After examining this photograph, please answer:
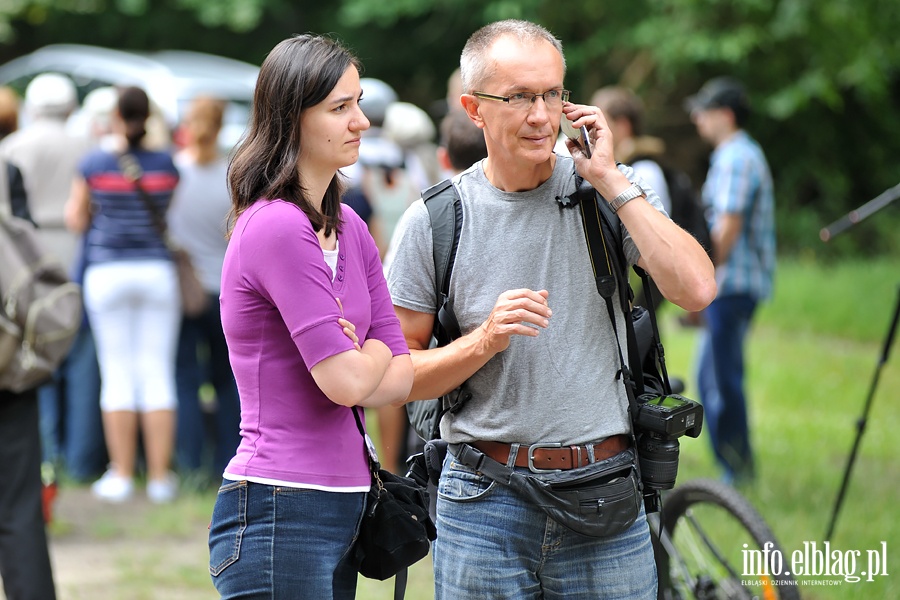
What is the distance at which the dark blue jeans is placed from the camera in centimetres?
685

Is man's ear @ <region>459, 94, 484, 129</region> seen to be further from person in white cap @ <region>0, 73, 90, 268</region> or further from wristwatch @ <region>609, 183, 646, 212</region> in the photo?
person in white cap @ <region>0, 73, 90, 268</region>

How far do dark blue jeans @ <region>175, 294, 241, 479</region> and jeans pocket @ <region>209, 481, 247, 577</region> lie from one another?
435 cm

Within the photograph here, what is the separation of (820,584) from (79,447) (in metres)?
4.36

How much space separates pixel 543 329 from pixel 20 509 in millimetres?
2392

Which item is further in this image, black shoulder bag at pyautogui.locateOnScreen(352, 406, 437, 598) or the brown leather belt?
the brown leather belt

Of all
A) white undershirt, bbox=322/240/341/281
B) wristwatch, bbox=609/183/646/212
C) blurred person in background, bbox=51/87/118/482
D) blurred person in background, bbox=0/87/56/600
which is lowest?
blurred person in background, bbox=51/87/118/482

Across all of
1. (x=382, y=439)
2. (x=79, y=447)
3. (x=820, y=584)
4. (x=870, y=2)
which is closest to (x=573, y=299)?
(x=820, y=584)

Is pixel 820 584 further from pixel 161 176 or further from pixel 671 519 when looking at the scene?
pixel 161 176

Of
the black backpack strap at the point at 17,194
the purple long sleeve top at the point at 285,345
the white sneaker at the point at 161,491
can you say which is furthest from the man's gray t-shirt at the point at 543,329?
→ the white sneaker at the point at 161,491

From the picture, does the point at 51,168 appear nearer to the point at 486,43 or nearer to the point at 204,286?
the point at 204,286

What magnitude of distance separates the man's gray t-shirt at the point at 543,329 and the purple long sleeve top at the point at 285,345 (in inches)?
14.5

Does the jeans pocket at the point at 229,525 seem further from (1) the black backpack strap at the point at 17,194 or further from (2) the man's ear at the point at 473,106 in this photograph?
(1) the black backpack strap at the point at 17,194

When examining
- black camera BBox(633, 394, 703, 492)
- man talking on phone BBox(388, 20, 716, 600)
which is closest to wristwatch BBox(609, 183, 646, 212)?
man talking on phone BBox(388, 20, 716, 600)

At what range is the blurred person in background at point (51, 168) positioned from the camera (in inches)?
274
